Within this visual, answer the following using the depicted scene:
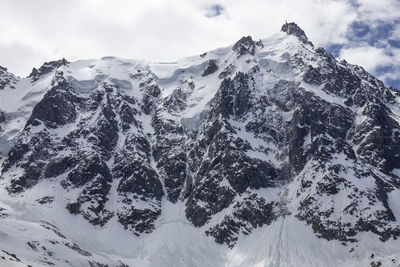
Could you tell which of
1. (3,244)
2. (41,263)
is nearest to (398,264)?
(41,263)

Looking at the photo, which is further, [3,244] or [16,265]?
[3,244]

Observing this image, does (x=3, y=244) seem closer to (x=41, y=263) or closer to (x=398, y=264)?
(x=41, y=263)

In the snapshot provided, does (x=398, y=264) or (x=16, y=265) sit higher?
(x=398, y=264)

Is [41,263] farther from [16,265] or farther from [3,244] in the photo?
[16,265]

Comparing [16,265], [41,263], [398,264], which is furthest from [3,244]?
[398,264]

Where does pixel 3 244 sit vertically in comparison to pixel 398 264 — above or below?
below

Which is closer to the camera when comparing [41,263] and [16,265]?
[16,265]

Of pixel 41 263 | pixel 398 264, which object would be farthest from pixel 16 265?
pixel 398 264
